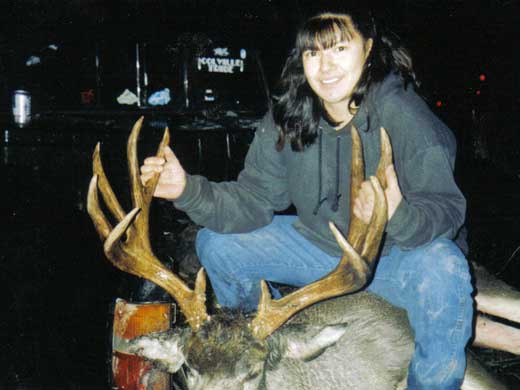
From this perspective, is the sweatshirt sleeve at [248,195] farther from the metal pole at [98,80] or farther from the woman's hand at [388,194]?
the metal pole at [98,80]

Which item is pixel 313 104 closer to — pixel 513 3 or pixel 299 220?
pixel 299 220

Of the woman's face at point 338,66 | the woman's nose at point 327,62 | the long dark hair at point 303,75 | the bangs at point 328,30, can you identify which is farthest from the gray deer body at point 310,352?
the bangs at point 328,30

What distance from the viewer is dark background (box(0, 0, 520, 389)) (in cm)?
283

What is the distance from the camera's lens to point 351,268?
7.06ft

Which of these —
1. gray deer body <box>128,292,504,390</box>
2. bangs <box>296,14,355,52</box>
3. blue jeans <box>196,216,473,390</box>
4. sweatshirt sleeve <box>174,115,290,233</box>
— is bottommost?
gray deer body <box>128,292,504,390</box>

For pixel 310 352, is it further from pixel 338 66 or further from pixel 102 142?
pixel 102 142

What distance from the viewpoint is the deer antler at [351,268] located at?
2.01 meters

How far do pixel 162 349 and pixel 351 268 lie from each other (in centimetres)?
93

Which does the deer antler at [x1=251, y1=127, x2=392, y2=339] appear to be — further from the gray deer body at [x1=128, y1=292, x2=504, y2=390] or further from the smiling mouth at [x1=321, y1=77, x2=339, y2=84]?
the smiling mouth at [x1=321, y1=77, x2=339, y2=84]

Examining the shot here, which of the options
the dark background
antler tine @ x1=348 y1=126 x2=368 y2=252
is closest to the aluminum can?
the dark background

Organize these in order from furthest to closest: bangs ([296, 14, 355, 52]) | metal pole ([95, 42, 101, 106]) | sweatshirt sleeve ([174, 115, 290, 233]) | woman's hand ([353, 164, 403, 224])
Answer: metal pole ([95, 42, 101, 106]) < sweatshirt sleeve ([174, 115, 290, 233]) < bangs ([296, 14, 355, 52]) < woman's hand ([353, 164, 403, 224])

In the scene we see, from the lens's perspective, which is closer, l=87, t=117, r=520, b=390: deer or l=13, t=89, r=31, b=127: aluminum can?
l=87, t=117, r=520, b=390: deer

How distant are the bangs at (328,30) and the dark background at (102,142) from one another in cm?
14

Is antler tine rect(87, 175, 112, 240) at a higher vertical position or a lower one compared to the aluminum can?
lower
